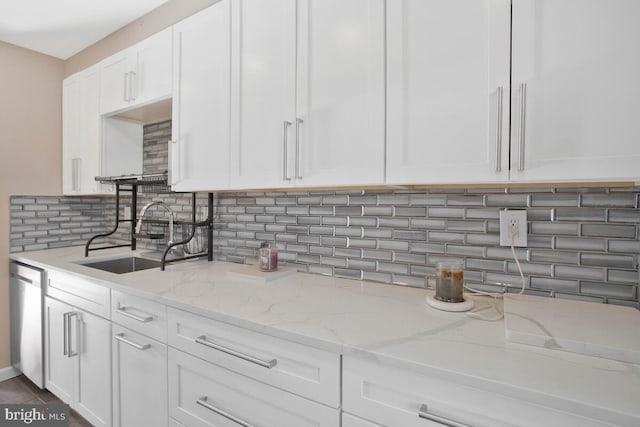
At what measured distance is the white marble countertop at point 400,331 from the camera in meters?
0.68

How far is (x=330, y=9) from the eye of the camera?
4.22 feet

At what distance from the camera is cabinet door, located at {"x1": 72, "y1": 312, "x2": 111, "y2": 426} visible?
1.65m

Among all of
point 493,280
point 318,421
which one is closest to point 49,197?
point 318,421

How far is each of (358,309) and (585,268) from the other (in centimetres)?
79

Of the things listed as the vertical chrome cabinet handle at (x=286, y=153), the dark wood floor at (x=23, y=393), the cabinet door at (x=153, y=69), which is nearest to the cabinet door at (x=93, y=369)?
the dark wood floor at (x=23, y=393)

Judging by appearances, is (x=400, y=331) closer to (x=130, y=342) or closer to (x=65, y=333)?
(x=130, y=342)

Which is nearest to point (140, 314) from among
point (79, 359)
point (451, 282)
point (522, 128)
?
point (79, 359)

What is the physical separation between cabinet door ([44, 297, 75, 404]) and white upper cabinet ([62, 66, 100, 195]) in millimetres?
882

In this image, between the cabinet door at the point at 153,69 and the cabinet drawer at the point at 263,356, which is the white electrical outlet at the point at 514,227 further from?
the cabinet door at the point at 153,69

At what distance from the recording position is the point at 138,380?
58.2 inches

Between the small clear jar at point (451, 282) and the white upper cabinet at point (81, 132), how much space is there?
2407mm

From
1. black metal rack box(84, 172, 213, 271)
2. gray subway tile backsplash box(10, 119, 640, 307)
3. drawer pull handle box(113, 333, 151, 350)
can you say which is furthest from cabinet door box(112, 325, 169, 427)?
gray subway tile backsplash box(10, 119, 640, 307)

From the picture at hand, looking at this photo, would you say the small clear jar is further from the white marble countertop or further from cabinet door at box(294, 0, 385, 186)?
cabinet door at box(294, 0, 385, 186)

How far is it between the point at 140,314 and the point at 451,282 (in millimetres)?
1304
